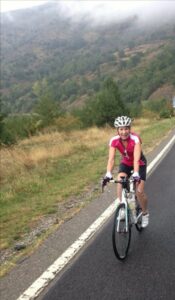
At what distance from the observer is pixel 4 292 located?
5.16 m

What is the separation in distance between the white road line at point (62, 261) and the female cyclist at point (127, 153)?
88 centimetres

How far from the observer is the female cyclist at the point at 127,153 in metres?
6.30

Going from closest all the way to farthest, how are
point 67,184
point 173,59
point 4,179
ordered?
1. point 67,184
2. point 4,179
3. point 173,59

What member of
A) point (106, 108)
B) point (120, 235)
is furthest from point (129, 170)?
point (106, 108)

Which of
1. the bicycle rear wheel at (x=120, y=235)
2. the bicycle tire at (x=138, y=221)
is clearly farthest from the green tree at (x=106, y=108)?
the bicycle rear wheel at (x=120, y=235)

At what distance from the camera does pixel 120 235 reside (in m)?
5.95

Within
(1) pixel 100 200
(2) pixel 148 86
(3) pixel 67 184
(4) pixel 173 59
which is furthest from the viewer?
(4) pixel 173 59

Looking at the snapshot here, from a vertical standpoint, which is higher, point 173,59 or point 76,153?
point 173,59

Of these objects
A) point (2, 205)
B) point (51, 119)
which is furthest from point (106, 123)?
point (2, 205)

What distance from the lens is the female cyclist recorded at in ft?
20.7

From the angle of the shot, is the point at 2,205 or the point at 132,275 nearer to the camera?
the point at 132,275

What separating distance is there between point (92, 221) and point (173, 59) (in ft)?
581

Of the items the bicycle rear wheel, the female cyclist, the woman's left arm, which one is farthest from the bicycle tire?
the woman's left arm

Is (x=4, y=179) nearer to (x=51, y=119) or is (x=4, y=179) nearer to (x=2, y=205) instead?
(x=2, y=205)
